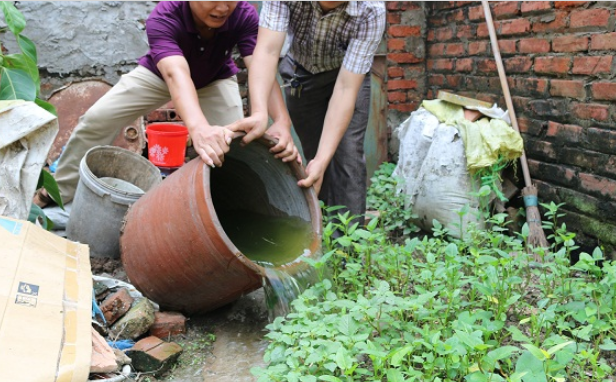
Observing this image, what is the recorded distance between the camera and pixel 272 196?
9.41 feet

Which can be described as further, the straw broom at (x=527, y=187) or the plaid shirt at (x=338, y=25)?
the straw broom at (x=527, y=187)

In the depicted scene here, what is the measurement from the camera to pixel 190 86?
2.71 m

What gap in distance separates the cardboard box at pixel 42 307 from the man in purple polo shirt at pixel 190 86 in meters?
0.66

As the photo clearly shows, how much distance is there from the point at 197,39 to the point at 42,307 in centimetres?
163

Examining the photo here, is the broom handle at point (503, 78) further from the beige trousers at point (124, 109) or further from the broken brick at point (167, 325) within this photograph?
the broken brick at point (167, 325)

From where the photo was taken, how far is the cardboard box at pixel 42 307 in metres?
1.78

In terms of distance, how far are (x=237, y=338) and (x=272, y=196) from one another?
65cm

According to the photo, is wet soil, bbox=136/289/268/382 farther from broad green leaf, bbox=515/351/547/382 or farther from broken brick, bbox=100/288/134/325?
broad green leaf, bbox=515/351/547/382

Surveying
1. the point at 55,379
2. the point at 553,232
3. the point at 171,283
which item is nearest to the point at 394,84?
the point at 553,232

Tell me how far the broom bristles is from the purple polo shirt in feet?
5.70

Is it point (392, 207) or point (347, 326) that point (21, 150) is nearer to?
point (347, 326)

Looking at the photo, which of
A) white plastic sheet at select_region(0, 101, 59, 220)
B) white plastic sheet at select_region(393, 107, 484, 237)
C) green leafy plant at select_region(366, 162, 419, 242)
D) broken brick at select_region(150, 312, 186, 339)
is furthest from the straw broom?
white plastic sheet at select_region(0, 101, 59, 220)

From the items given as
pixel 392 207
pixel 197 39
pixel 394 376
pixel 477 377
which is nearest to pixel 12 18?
pixel 197 39

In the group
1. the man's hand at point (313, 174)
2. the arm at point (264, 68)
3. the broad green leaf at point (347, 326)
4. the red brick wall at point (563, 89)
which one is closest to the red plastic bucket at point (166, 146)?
the arm at point (264, 68)
